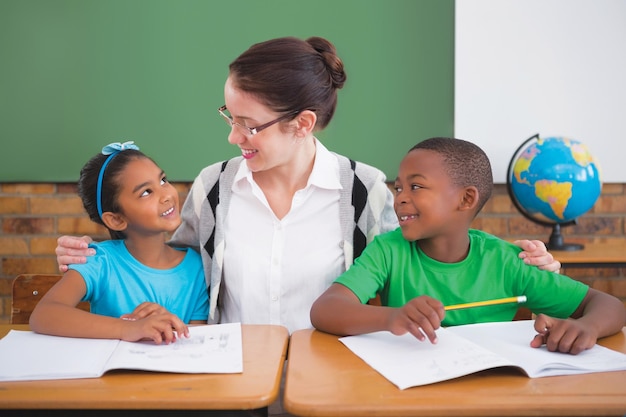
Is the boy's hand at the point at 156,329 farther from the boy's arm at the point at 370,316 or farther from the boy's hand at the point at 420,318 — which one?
the boy's hand at the point at 420,318

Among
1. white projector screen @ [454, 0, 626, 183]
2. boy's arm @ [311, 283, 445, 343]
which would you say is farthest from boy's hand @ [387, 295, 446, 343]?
white projector screen @ [454, 0, 626, 183]

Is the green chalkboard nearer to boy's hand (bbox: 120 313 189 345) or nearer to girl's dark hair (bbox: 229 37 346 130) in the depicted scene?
girl's dark hair (bbox: 229 37 346 130)

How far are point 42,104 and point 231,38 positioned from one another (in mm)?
945

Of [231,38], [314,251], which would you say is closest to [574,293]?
[314,251]

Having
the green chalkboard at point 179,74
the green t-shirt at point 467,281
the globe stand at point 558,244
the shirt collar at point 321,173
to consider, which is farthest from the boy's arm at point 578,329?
the green chalkboard at point 179,74

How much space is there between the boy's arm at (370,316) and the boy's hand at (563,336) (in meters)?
0.19

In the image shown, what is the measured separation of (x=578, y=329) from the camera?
45.2 inches

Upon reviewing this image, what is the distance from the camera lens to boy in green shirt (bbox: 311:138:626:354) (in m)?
1.39

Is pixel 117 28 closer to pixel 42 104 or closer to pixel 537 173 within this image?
pixel 42 104

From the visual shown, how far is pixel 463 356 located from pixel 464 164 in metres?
0.58

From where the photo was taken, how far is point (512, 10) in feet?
9.65

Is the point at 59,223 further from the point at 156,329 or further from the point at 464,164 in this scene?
the point at 464,164

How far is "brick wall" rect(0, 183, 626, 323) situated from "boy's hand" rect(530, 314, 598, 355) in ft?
6.54

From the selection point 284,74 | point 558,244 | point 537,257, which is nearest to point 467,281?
point 537,257
